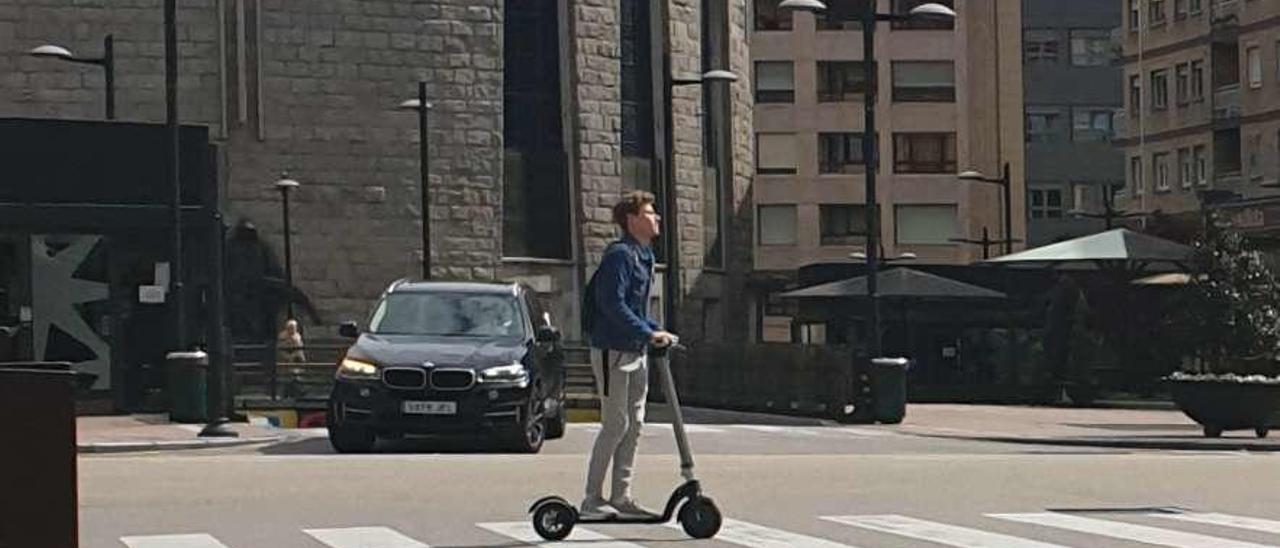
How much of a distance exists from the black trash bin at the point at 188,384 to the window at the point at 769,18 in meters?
61.3

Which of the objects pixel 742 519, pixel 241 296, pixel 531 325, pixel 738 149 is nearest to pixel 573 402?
pixel 531 325

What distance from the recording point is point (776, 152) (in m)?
87.9

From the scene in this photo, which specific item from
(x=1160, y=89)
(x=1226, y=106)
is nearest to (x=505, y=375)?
(x=1226, y=106)

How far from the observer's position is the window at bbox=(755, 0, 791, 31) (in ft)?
284

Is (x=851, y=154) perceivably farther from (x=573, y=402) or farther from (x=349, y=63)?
(x=573, y=402)

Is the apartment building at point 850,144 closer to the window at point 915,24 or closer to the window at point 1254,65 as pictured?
the window at point 915,24

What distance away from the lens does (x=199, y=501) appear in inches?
560

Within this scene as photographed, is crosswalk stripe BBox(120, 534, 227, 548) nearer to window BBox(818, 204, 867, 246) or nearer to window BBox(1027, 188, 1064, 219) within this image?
window BBox(818, 204, 867, 246)

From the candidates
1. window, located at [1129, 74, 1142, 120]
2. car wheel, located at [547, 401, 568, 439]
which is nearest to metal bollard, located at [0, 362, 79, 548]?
car wheel, located at [547, 401, 568, 439]

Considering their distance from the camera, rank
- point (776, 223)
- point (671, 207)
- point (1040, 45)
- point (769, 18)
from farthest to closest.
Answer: point (1040, 45) < point (776, 223) < point (769, 18) < point (671, 207)

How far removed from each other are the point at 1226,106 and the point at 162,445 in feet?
186

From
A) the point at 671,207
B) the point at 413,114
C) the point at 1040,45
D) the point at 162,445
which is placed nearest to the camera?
the point at 162,445

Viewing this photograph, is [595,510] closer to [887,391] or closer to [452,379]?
[452,379]

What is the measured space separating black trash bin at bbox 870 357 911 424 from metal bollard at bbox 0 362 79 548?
2330cm
